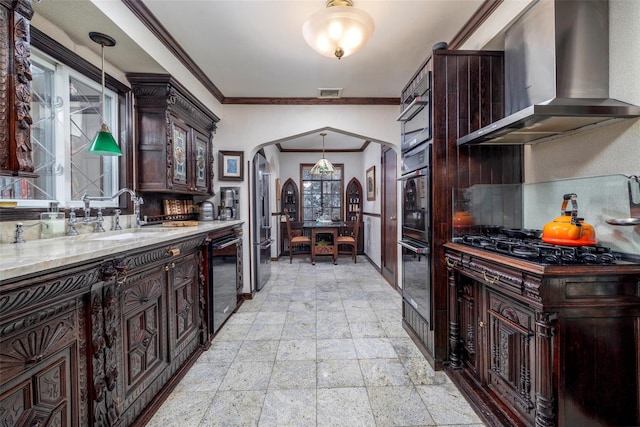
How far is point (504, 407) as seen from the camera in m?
1.48

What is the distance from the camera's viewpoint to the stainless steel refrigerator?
3773mm

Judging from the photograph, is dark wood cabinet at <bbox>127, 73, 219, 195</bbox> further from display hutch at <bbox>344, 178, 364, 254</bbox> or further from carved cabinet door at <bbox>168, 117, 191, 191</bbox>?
display hutch at <bbox>344, 178, 364, 254</bbox>

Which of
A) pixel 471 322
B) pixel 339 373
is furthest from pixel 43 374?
pixel 471 322

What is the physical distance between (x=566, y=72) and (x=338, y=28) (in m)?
1.26

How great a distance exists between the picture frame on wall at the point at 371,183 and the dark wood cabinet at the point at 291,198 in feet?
5.83

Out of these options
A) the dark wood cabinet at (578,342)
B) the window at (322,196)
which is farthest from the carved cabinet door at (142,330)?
the window at (322,196)

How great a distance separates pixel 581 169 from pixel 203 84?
3.45 metres

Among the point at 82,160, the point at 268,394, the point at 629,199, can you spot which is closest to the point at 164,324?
the point at 268,394

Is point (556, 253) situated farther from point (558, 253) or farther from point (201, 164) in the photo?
point (201, 164)

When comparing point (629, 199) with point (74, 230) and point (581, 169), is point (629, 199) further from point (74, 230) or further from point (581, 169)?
point (74, 230)

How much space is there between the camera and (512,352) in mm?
1424

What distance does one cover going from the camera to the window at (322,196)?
274 inches

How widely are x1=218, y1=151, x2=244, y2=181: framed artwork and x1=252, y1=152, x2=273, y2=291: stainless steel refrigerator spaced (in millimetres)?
185

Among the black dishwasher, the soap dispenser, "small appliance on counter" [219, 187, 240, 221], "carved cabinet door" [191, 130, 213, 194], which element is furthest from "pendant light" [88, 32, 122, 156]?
"small appliance on counter" [219, 187, 240, 221]
